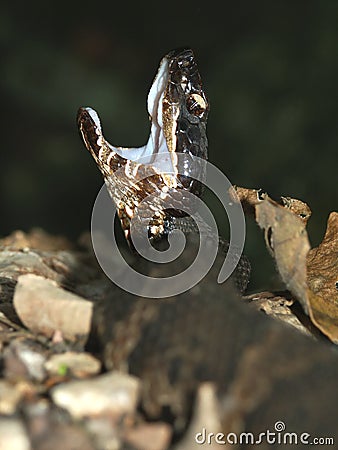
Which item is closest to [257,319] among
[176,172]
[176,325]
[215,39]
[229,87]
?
[176,325]

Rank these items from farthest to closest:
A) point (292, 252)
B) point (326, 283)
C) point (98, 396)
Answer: point (326, 283)
point (292, 252)
point (98, 396)

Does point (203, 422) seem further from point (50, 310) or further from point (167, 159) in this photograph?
point (167, 159)

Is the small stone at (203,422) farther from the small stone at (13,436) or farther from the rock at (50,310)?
the rock at (50,310)

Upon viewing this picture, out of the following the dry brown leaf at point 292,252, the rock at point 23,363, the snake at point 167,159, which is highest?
the snake at point 167,159

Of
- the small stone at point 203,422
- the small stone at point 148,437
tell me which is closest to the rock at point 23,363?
the small stone at point 148,437

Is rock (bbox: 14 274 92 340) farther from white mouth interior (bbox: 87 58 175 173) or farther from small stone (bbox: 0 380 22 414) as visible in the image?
white mouth interior (bbox: 87 58 175 173)

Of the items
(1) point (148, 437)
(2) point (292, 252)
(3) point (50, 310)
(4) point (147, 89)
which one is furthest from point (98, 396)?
(4) point (147, 89)
